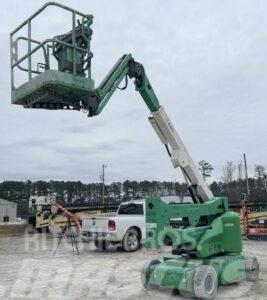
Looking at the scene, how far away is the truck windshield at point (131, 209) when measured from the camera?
57.5 ft

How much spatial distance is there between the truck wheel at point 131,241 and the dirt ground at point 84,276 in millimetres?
316

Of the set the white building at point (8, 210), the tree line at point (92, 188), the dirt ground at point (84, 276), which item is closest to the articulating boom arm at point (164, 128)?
the dirt ground at point (84, 276)

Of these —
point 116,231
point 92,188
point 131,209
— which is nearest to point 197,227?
point 116,231

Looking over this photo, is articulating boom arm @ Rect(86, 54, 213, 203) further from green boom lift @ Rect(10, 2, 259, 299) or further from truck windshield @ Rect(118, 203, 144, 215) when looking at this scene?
truck windshield @ Rect(118, 203, 144, 215)

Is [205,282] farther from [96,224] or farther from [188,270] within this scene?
[96,224]

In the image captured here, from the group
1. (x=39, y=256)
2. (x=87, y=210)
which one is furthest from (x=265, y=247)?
(x=87, y=210)

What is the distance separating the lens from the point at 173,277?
888cm

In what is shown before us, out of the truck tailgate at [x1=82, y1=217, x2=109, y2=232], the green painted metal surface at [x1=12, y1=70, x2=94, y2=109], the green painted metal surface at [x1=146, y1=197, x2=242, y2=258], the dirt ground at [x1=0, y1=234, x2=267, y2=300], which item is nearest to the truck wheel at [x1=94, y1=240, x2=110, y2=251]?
the dirt ground at [x1=0, y1=234, x2=267, y2=300]

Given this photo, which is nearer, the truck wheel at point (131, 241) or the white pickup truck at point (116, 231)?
the white pickup truck at point (116, 231)

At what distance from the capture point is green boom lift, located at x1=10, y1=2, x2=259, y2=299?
26.9 ft

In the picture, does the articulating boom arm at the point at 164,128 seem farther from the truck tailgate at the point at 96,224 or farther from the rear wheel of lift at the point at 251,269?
the truck tailgate at the point at 96,224

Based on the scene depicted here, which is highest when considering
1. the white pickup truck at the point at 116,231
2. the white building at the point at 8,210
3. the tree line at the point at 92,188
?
the tree line at the point at 92,188

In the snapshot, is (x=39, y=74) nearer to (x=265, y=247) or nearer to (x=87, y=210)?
(x=265, y=247)

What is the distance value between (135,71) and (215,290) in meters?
4.58
